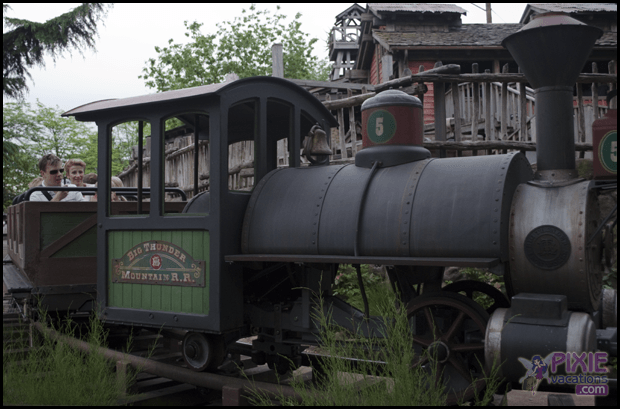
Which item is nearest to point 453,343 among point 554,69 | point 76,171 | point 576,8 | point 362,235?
point 362,235


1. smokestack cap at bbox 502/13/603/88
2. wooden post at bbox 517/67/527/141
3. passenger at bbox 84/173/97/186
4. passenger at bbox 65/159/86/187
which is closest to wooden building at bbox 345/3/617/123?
wooden post at bbox 517/67/527/141

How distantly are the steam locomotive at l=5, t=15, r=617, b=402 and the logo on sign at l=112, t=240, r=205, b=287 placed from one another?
A: 0.05 feet

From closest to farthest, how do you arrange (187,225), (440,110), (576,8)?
(187,225)
(440,110)
(576,8)

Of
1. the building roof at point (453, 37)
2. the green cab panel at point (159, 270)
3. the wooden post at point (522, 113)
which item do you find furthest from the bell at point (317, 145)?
the building roof at point (453, 37)

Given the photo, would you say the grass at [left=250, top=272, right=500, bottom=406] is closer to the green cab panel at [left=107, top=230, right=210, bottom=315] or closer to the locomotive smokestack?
the green cab panel at [left=107, top=230, right=210, bottom=315]

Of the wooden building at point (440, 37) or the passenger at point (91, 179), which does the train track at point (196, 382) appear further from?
the wooden building at point (440, 37)

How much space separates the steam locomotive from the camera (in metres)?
3.43

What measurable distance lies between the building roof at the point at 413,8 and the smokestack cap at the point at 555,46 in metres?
17.5

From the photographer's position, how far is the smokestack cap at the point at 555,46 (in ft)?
12.1

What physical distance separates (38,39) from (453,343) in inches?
548

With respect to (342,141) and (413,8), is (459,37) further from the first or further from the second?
(342,141)

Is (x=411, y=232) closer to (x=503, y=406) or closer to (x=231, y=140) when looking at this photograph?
(x=503, y=406)

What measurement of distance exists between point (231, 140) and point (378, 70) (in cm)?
1591

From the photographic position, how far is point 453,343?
3785 mm
